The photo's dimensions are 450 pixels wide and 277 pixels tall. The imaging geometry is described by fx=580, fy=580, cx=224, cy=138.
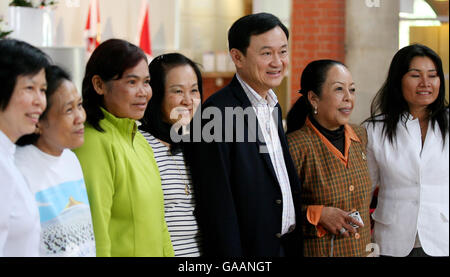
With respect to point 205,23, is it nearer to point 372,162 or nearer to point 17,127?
point 372,162

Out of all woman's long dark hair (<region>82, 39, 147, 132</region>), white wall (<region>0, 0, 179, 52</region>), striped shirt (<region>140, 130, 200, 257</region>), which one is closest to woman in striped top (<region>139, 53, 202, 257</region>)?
striped shirt (<region>140, 130, 200, 257</region>)

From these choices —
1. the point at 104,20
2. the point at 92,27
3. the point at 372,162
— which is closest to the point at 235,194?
the point at 372,162

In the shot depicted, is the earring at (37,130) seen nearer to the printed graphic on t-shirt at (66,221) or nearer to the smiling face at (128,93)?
the printed graphic on t-shirt at (66,221)

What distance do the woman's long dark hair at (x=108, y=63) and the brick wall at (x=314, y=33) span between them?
3504 millimetres

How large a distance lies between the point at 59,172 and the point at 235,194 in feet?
1.80

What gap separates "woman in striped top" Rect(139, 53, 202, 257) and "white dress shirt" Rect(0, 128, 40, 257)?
483 millimetres

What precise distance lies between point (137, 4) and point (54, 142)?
4474mm

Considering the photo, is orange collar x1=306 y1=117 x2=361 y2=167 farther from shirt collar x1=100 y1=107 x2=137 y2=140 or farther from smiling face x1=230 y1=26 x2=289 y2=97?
shirt collar x1=100 y1=107 x2=137 y2=140

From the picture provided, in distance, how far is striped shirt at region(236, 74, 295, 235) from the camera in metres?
1.68

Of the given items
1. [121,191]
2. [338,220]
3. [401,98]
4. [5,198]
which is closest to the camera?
[5,198]

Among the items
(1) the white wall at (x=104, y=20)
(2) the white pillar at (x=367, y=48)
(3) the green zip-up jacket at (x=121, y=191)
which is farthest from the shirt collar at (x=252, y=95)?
(1) the white wall at (x=104, y=20)

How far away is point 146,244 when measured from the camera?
147cm

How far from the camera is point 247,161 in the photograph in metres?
1.63
